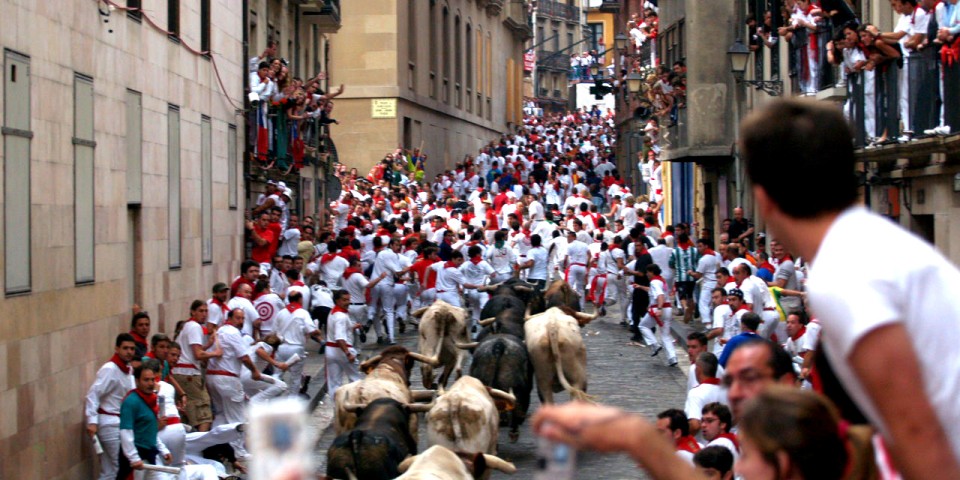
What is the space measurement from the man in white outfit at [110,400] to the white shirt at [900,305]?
35.0 ft

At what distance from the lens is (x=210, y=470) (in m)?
12.9

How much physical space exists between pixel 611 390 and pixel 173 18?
7.48 m

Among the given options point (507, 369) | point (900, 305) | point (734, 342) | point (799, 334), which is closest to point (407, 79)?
point (507, 369)

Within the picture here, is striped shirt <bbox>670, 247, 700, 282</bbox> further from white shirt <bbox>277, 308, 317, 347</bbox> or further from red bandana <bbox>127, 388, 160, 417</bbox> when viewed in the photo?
red bandana <bbox>127, 388, 160, 417</bbox>

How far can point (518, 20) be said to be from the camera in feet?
272

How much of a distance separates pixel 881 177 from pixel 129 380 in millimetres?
11830

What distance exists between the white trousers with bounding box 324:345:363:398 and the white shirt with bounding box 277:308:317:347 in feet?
2.10

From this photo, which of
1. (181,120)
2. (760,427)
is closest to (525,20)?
(181,120)

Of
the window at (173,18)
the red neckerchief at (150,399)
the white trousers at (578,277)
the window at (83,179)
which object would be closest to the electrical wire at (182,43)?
the window at (173,18)

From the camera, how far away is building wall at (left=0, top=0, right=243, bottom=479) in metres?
12.3

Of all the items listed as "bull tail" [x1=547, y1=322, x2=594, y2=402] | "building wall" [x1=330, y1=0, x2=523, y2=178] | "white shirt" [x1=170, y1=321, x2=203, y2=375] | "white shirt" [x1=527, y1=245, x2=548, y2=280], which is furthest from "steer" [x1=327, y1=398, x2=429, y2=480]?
"building wall" [x1=330, y1=0, x2=523, y2=178]

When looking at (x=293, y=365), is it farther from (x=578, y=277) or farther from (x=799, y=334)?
(x=578, y=277)

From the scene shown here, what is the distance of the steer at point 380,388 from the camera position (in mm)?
12664

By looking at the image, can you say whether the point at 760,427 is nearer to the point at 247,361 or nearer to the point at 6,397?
the point at 6,397
